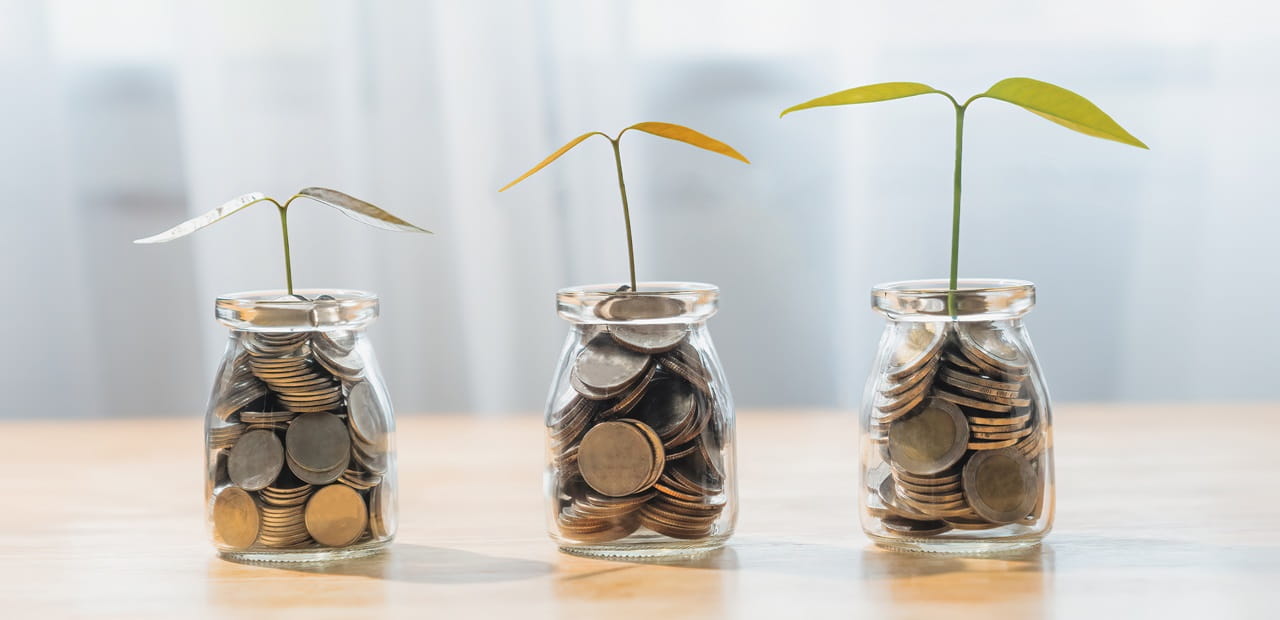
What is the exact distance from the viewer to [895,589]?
0.65 metres

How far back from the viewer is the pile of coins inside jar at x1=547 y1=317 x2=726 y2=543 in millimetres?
683

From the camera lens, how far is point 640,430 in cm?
68

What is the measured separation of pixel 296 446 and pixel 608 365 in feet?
0.59

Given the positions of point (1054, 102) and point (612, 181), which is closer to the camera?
point (1054, 102)

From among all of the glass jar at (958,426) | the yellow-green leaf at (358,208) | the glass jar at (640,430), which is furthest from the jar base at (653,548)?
the yellow-green leaf at (358,208)

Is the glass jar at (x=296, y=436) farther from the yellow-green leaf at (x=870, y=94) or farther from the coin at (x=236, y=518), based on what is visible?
the yellow-green leaf at (x=870, y=94)

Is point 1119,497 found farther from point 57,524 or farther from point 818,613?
point 57,524

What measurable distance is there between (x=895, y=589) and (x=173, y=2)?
153cm

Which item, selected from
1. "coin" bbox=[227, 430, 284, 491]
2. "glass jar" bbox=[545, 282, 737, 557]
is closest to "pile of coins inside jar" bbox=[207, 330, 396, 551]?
"coin" bbox=[227, 430, 284, 491]

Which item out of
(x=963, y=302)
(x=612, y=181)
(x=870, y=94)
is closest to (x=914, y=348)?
(x=963, y=302)

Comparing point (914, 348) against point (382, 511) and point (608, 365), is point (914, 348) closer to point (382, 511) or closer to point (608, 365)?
point (608, 365)

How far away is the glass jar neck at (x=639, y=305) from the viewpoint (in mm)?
703

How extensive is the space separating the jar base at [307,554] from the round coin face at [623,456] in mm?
155

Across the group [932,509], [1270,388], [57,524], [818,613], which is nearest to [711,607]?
[818,613]
